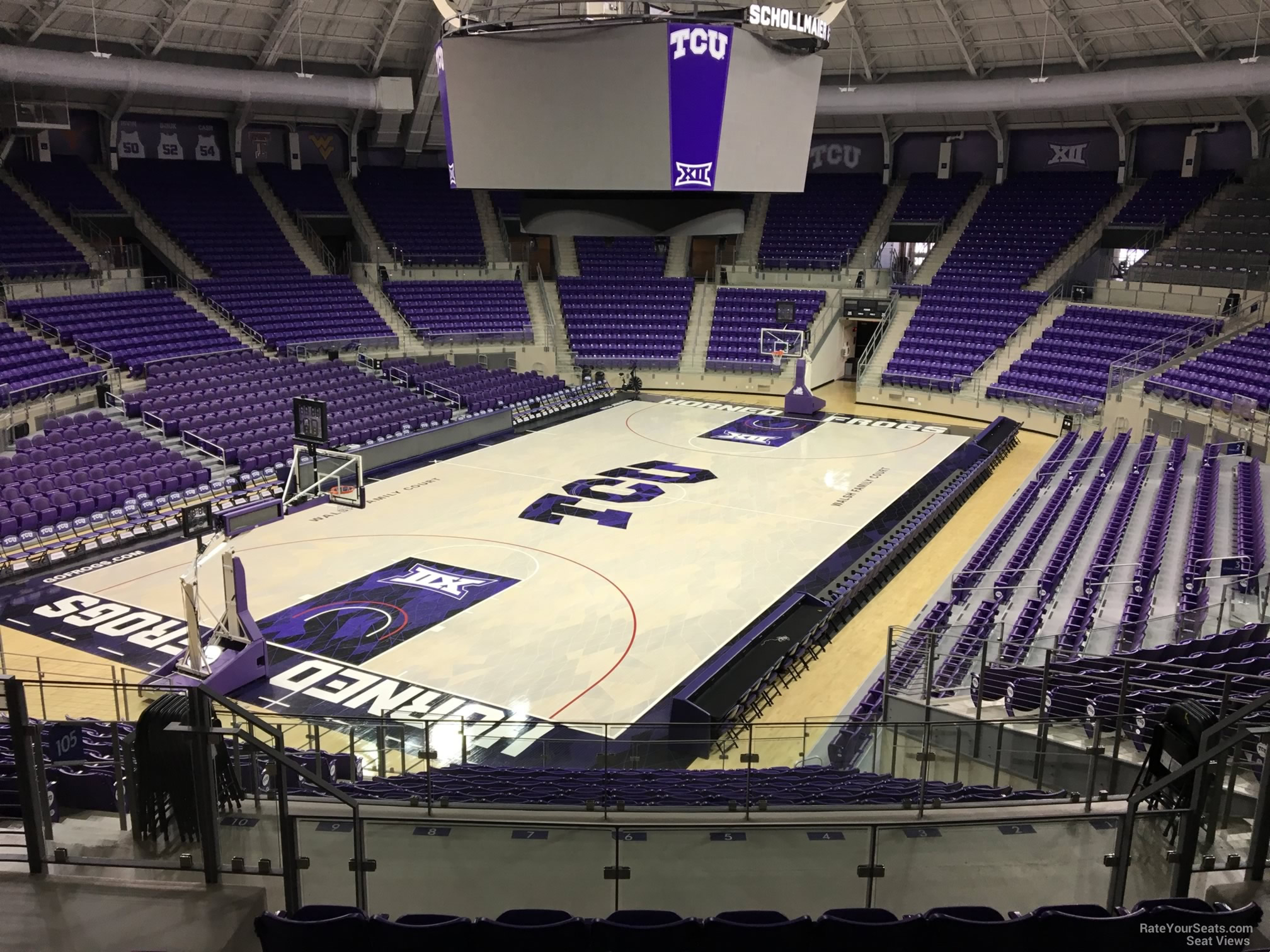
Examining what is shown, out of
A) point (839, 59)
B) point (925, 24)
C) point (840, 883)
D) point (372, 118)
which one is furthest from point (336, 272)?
point (840, 883)

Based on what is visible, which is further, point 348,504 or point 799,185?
point 348,504

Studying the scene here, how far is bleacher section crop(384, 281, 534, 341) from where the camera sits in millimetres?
35281

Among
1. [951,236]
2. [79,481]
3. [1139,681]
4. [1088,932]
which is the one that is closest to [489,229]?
[951,236]

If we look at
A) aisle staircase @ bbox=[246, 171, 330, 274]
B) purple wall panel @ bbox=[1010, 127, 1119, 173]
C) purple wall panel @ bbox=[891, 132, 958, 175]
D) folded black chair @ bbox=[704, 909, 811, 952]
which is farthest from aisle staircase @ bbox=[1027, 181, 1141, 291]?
folded black chair @ bbox=[704, 909, 811, 952]

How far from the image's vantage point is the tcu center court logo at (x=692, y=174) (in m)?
10.2

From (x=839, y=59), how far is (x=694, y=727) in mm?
30802

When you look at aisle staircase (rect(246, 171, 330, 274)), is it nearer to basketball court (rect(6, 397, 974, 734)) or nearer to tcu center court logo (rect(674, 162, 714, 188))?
basketball court (rect(6, 397, 974, 734))

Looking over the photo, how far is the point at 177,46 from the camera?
31000mm

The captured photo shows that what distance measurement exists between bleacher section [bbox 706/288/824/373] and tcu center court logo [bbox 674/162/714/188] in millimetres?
24878

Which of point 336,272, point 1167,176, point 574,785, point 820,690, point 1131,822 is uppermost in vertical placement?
point 1167,176

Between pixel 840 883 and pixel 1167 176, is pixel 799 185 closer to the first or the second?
pixel 840 883

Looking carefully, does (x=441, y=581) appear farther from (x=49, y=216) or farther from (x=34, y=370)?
(x=49, y=216)

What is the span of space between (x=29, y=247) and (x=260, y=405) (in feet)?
33.8

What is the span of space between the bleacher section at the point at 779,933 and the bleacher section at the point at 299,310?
2798cm
